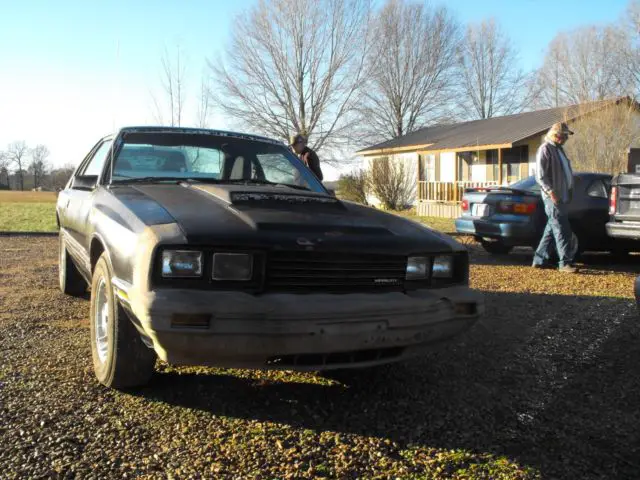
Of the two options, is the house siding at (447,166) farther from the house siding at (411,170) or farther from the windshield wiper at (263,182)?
the windshield wiper at (263,182)

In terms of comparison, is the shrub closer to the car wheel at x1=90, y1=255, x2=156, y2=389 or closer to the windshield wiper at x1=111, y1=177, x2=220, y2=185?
the windshield wiper at x1=111, y1=177, x2=220, y2=185

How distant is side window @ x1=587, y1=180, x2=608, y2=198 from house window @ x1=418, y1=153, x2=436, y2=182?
20.8 metres

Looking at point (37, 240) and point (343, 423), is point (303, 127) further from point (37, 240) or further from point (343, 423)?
point (343, 423)

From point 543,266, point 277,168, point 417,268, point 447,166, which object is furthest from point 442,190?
point 417,268

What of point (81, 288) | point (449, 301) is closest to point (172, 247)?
point (449, 301)

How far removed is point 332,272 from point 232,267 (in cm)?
46

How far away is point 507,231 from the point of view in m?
7.50

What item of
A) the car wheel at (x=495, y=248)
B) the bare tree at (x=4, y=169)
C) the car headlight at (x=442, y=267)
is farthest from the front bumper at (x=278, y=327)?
the bare tree at (x=4, y=169)

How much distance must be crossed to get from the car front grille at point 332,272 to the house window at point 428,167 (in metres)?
26.3

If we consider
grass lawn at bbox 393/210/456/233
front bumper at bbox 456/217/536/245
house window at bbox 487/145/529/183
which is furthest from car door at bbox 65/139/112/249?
house window at bbox 487/145/529/183

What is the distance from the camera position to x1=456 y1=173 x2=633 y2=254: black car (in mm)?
7453

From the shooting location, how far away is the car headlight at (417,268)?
2.84 metres

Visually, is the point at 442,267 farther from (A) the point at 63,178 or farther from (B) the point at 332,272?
(A) the point at 63,178

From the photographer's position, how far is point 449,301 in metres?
2.84
